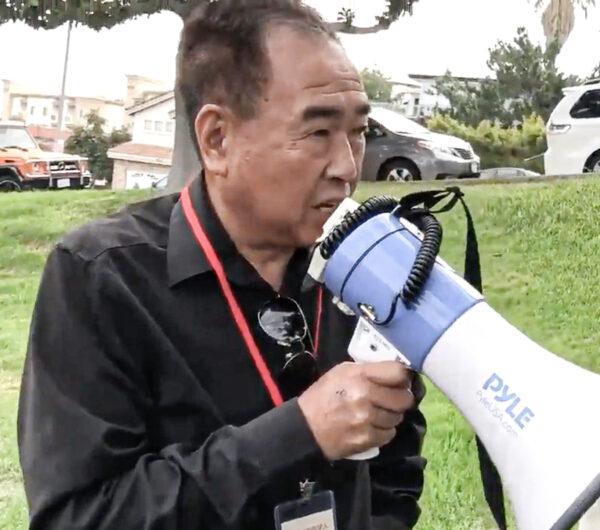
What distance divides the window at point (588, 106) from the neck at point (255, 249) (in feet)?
28.5

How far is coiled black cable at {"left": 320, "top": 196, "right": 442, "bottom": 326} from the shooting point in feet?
3.31

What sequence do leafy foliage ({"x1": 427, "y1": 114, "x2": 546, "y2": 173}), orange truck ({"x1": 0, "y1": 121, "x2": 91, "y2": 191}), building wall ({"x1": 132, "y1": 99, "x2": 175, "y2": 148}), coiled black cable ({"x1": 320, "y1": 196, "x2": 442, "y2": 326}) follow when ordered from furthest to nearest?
building wall ({"x1": 132, "y1": 99, "x2": 175, "y2": 148}) < leafy foliage ({"x1": 427, "y1": 114, "x2": 546, "y2": 173}) < orange truck ({"x1": 0, "y1": 121, "x2": 91, "y2": 191}) < coiled black cable ({"x1": 320, "y1": 196, "x2": 442, "y2": 326})

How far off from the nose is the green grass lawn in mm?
1672

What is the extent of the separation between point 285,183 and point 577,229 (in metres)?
5.85

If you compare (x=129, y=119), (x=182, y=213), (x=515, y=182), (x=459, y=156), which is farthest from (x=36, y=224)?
(x=129, y=119)

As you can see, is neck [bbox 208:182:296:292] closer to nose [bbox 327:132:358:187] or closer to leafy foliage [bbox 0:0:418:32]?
nose [bbox 327:132:358:187]

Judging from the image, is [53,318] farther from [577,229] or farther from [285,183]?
[577,229]

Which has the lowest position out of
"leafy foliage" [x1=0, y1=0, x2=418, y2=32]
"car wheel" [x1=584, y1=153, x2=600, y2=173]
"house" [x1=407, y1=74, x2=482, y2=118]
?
"house" [x1=407, y1=74, x2=482, y2=118]

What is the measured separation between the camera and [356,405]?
1.06 m

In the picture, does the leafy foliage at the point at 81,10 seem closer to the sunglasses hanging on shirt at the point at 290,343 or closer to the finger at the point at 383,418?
the sunglasses hanging on shirt at the point at 290,343

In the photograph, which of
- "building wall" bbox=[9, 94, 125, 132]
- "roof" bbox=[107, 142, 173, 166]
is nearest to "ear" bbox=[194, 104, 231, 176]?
"roof" bbox=[107, 142, 173, 166]

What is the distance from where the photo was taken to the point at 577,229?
6727 millimetres

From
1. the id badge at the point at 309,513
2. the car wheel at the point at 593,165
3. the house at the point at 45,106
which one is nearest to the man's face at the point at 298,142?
the id badge at the point at 309,513

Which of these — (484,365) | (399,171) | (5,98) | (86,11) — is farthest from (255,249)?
(5,98)
